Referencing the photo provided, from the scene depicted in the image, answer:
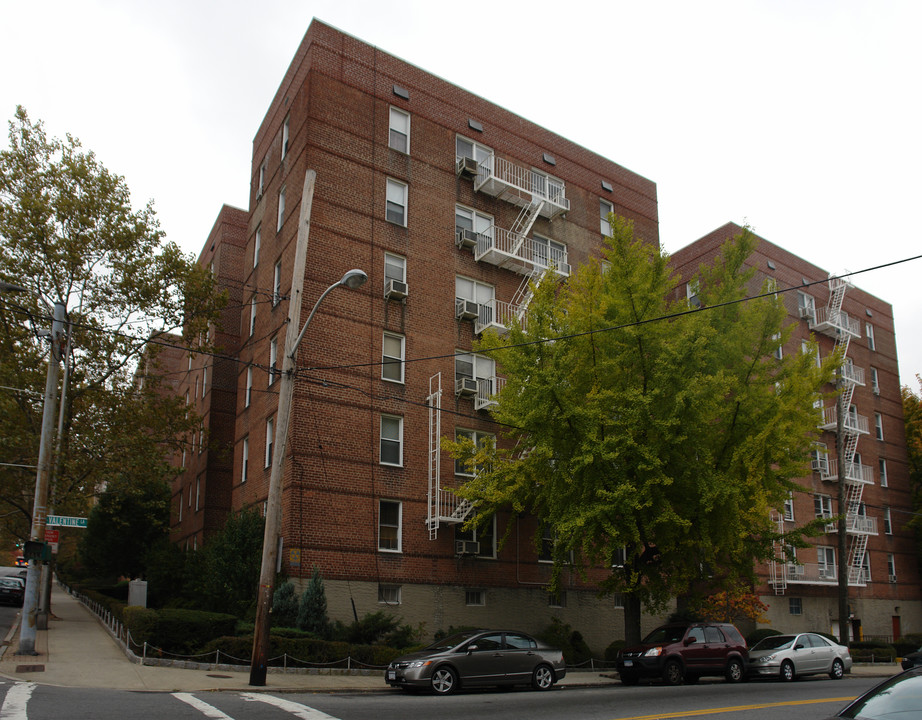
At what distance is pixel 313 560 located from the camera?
22.8 meters

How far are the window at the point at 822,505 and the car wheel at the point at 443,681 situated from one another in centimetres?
2997

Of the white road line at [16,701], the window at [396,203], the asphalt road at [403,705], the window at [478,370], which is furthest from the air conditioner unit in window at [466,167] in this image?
the white road line at [16,701]

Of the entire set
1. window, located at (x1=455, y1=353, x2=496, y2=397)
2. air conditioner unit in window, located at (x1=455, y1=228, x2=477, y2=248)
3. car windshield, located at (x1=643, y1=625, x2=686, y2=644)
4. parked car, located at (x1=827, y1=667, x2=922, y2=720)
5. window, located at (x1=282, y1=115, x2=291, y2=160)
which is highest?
window, located at (x1=282, y1=115, x2=291, y2=160)

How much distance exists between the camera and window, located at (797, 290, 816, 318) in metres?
42.5

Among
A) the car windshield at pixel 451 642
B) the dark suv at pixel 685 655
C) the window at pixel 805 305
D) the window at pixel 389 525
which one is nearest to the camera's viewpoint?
the car windshield at pixel 451 642

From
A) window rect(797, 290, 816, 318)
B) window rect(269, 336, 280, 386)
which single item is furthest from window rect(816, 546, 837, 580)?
window rect(269, 336, 280, 386)

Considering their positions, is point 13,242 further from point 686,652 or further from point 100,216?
point 686,652

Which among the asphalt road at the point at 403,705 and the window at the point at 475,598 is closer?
the asphalt road at the point at 403,705

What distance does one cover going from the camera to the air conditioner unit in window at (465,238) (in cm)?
2908

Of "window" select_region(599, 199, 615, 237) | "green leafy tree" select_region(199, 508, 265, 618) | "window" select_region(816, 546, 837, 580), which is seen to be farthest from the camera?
"window" select_region(816, 546, 837, 580)

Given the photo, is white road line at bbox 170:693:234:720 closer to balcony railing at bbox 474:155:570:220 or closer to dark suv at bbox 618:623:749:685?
dark suv at bbox 618:623:749:685

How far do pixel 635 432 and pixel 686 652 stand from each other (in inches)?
218

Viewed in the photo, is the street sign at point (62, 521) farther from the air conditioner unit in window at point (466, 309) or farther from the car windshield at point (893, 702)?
the car windshield at point (893, 702)

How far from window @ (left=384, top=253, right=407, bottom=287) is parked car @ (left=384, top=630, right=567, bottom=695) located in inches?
526
